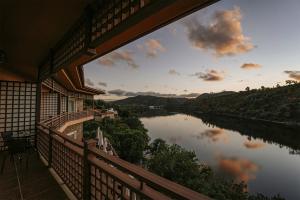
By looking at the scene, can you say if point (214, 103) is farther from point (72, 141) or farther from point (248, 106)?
point (72, 141)

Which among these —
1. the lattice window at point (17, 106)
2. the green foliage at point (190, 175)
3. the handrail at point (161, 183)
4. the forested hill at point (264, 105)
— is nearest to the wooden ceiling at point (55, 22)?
the handrail at point (161, 183)

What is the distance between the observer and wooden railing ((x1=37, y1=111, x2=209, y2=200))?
4.22 ft

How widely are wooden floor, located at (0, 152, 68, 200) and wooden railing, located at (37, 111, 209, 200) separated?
0.74ft

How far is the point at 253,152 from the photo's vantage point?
4216 centimetres

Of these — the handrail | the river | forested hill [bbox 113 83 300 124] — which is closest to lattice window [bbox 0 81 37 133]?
the handrail

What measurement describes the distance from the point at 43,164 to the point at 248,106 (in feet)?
269

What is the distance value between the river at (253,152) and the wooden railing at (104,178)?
2969 cm

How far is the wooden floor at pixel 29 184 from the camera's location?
11.0 feet

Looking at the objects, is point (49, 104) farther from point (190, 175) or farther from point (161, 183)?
point (190, 175)

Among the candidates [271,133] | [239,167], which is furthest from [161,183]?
[271,133]

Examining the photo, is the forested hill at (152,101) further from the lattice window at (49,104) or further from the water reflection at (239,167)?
the lattice window at (49,104)

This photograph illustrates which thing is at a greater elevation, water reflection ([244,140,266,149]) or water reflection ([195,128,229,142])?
water reflection ([195,128,229,142])

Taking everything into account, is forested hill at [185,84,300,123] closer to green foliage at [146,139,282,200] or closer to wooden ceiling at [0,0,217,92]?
green foliage at [146,139,282,200]

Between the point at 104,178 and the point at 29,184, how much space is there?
8.40 feet
